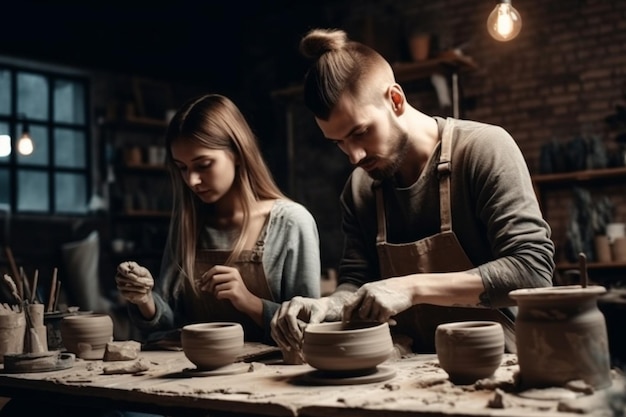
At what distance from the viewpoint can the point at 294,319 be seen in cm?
207

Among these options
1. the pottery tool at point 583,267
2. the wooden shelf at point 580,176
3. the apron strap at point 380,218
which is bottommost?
the pottery tool at point 583,267

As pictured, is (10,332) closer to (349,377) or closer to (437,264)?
(349,377)

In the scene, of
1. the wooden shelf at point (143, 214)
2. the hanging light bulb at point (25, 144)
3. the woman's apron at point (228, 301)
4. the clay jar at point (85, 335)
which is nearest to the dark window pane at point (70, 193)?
the wooden shelf at point (143, 214)

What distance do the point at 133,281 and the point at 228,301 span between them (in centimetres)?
40

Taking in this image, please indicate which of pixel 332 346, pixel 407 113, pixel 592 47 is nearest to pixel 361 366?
pixel 332 346

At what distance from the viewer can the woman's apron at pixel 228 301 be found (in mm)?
2805

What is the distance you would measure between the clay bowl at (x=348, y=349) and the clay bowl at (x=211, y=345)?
293mm

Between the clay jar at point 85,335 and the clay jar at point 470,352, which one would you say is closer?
the clay jar at point 470,352

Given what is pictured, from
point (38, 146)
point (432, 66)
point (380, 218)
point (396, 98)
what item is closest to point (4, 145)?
point (38, 146)

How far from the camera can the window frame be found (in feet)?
24.8

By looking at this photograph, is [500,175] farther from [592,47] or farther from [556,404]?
[592,47]

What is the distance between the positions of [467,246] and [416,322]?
0.31 metres

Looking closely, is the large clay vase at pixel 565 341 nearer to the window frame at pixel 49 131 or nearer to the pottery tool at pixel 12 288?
the pottery tool at pixel 12 288

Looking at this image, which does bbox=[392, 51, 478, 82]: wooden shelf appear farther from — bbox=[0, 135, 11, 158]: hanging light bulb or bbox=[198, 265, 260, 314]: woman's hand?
bbox=[198, 265, 260, 314]: woman's hand
